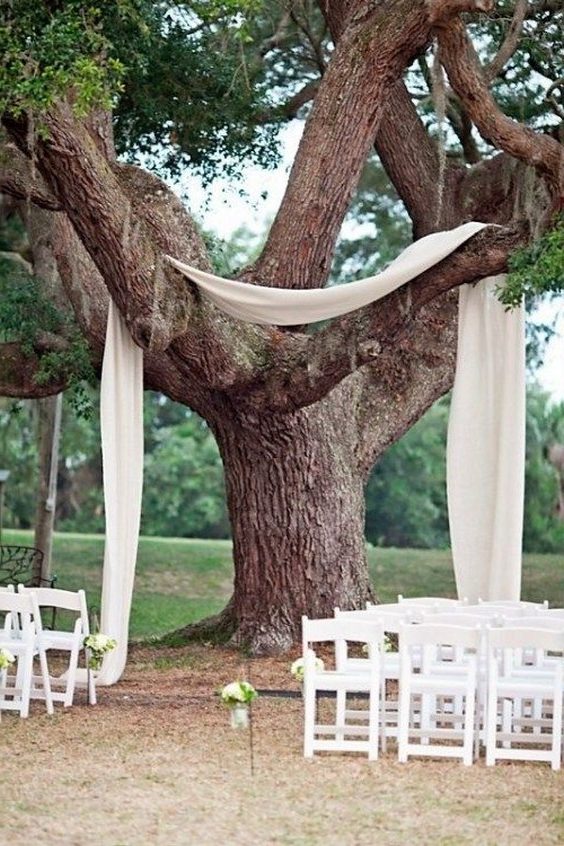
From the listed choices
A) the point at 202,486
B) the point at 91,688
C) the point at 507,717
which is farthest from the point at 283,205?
the point at 202,486

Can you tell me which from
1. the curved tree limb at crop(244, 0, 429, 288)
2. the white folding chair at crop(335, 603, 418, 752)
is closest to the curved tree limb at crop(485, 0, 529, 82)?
the curved tree limb at crop(244, 0, 429, 288)

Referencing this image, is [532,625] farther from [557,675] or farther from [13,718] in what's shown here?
[13,718]

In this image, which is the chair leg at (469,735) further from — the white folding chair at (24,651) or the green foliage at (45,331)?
the green foliage at (45,331)

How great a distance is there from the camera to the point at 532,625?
24.7ft

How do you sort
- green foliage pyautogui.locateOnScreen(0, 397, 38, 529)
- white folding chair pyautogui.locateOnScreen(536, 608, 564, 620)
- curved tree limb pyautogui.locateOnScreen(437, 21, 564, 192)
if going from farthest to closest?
1. green foliage pyautogui.locateOnScreen(0, 397, 38, 529)
2. curved tree limb pyautogui.locateOnScreen(437, 21, 564, 192)
3. white folding chair pyautogui.locateOnScreen(536, 608, 564, 620)

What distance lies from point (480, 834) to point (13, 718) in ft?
10.8

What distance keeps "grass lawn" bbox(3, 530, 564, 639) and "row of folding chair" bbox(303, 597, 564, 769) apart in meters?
9.48

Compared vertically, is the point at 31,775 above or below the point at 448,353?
below

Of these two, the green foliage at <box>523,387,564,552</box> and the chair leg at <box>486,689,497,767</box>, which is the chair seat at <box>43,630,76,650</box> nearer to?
the chair leg at <box>486,689,497,767</box>

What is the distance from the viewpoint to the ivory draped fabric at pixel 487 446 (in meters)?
9.17

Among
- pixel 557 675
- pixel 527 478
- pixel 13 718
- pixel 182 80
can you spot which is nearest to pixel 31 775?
pixel 13 718

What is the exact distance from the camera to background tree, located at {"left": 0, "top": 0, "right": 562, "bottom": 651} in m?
8.51

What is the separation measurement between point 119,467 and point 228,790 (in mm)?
3347

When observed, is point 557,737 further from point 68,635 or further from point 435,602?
point 68,635
